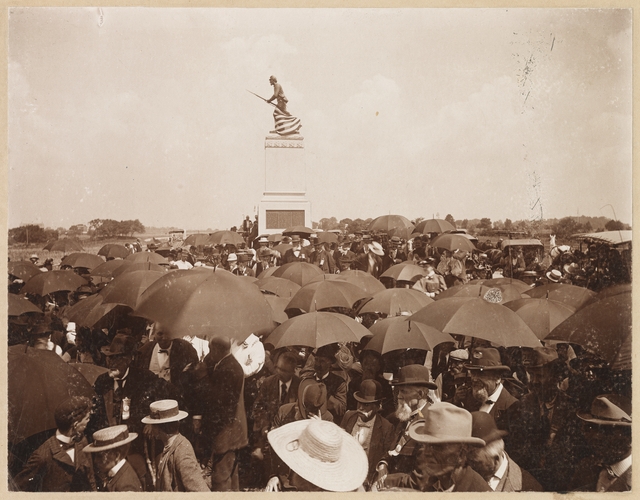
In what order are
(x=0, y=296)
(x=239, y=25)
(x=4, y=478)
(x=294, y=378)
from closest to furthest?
(x=294, y=378) < (x=4, y=478) < (x=0, y=296) < (x=239, y=25)

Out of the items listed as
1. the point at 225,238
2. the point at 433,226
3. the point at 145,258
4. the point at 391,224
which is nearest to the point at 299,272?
the point at 391,224

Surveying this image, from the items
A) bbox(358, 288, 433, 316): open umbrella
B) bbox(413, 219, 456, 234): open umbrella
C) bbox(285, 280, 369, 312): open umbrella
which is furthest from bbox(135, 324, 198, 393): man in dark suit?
bbox(413, 219, 456, 234): open umbrella

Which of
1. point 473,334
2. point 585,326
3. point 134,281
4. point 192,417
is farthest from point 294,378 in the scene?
point 585,326

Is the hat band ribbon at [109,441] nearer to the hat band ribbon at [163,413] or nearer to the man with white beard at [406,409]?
the hat band ribbon at [163,413]

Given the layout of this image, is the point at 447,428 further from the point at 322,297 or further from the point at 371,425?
the point at 322,297

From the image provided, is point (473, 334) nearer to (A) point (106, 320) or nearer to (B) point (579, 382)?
(B) point (579, 382)

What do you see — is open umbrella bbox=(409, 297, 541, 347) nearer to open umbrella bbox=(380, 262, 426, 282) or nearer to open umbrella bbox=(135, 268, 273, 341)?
open umbrella bbox=(135, 268, 273, 341)
